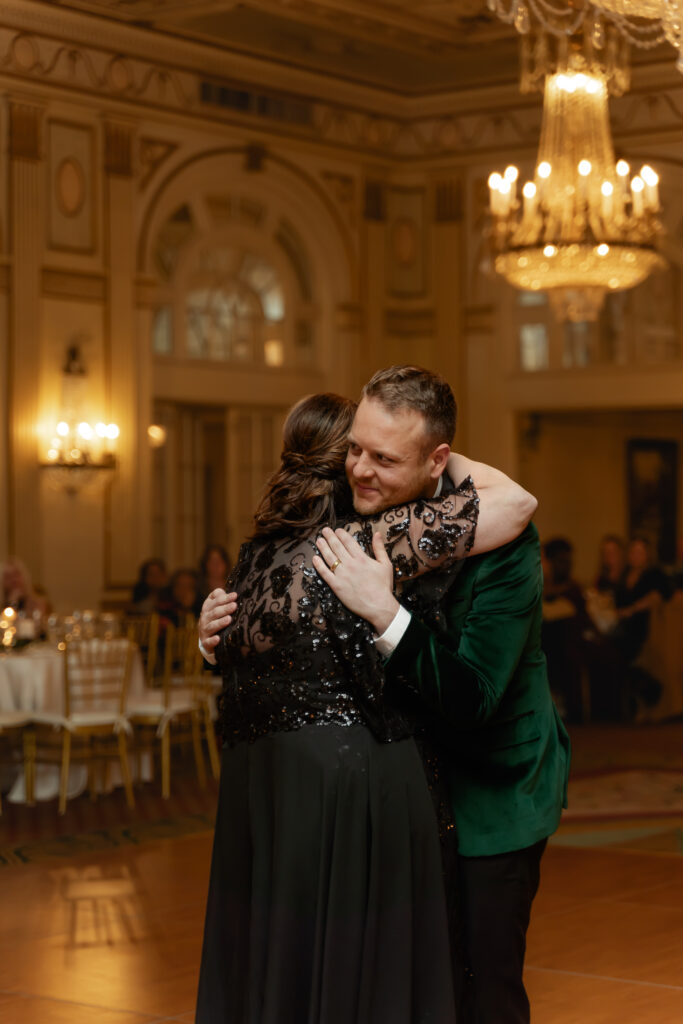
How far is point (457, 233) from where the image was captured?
12711mm

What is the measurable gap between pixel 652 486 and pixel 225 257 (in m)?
5.48

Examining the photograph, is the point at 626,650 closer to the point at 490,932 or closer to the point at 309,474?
the point at 490,932

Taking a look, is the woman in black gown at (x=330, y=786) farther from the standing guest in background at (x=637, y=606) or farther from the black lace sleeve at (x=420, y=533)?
the standing guest in background at (x=637, y=606)

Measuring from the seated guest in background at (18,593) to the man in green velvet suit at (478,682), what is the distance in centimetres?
658

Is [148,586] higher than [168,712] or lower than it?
higher

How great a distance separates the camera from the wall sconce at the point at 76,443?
34.3 ft

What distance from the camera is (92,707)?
7.59m

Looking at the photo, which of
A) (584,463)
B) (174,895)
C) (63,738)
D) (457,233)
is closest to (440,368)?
(457,233)

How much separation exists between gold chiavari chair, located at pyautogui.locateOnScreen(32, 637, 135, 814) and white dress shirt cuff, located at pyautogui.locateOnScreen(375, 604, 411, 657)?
17.0 feet

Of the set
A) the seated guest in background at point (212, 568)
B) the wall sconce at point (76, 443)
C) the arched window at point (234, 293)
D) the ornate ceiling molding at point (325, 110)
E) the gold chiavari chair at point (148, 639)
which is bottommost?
the gold chiavari chair at point (148, 639)

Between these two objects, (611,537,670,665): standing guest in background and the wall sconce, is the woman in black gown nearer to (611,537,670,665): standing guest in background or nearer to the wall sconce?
(611,537,670,665): standing guest in background

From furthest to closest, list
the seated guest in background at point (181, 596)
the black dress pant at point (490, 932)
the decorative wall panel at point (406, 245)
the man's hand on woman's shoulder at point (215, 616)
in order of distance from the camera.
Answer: the decorative wall panel at point (406, 245) → the seated guest in background at point (181, 596) → the black dress pant at point (490, 932) → the man's hand on woman's shoulder at point (215, 616)

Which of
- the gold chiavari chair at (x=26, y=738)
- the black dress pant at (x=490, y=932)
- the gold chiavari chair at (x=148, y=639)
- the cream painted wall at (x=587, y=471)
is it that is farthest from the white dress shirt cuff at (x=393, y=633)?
the cream painted wall at (x=587, y=471)

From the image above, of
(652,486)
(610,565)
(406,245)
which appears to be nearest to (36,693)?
(610,565)
